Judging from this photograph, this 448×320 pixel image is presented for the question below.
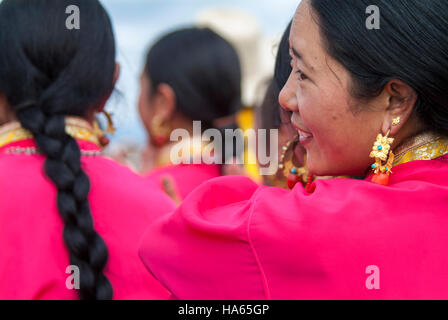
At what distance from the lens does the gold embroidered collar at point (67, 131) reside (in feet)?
5.36

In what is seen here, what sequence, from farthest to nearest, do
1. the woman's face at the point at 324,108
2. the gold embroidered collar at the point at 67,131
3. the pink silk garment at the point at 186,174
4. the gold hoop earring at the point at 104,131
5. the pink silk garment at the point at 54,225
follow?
the pink silk garment at the point at 186,174 < the gold hoop earring at the point at 104,131 < the gold embroidered collar at the point at 67,131 < the pink silk garment at the point at 54,225 < the woman's face at the point at 324,108

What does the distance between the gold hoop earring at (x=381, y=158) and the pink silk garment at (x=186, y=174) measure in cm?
174

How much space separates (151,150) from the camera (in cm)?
333

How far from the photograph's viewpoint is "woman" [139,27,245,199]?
3041 millimetres

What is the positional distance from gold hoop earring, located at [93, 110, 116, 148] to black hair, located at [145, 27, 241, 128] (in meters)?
1.18

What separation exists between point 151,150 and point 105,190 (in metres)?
1.69

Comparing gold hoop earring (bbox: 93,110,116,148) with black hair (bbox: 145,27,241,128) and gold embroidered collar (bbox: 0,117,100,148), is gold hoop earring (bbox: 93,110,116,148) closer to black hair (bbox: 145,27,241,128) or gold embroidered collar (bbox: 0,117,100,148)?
gold embroidered collar (bbox: 0,117,100,148)

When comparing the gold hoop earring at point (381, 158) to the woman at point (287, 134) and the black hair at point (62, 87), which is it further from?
the black hair at point (62, 87)

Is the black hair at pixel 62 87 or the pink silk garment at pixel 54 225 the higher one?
the black hair at pixel 62 87

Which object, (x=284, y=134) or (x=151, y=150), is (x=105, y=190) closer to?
(x=284, y=134)

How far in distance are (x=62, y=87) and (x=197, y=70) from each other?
4.77ft

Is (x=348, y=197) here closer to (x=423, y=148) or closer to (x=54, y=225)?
(x=423, y=148)

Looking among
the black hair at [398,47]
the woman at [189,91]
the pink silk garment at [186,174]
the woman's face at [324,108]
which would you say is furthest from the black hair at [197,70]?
the black hair at [398,47]

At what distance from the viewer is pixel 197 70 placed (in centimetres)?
304
